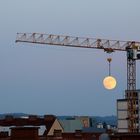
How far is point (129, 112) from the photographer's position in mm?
121875

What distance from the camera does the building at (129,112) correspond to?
4655 inches

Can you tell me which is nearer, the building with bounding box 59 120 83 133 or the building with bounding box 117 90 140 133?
the building with bounding box 117 90 140 133

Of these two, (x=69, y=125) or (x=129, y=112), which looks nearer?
(x=129, y=112)

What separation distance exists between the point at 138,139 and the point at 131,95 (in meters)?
90.9

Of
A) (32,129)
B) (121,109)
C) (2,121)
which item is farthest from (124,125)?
(32,129)

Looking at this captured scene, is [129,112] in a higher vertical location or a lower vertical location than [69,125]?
higher

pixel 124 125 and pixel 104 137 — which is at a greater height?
pixel 124 125

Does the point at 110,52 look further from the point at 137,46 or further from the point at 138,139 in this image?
the point at 138,139

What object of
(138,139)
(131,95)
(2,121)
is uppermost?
(131,95)

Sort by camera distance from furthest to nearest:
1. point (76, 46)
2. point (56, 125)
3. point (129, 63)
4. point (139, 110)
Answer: point (139, 110) → point (76, 46) → point (129, 63) → point (56, 125)

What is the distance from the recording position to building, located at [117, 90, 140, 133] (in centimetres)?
11823

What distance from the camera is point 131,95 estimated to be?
390ft

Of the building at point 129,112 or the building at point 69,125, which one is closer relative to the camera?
the building at point 129,112

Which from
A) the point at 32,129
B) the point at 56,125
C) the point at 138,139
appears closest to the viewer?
the point at 138,139
